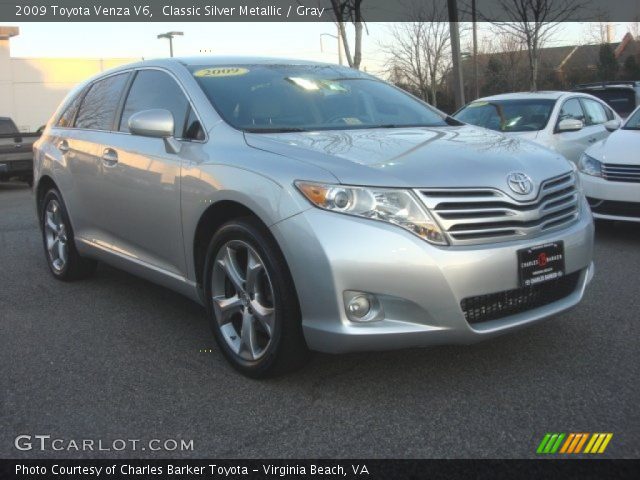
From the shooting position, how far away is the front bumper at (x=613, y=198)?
6211mm

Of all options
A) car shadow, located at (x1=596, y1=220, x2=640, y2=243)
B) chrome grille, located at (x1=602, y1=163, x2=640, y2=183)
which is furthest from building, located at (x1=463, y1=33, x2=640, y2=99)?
chrome grille, located at (x1=602, y1=163, x2=640, y2=183)

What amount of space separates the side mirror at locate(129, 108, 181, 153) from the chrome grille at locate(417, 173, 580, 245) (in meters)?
1.55

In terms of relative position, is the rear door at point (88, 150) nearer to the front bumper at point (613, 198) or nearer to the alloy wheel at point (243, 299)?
the alloy wheel at point (243, 299)

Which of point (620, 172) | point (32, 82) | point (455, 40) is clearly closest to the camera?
point (620, 172)

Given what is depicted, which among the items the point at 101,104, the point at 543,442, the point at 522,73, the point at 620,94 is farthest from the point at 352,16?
the point at 522,73

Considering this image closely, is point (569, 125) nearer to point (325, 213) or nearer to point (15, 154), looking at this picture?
point (325, 213)

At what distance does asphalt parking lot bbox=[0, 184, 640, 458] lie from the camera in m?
2.78

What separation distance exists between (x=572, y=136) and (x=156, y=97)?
19.4ft

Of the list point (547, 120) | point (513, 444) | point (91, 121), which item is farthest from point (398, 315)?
point (547, 120)

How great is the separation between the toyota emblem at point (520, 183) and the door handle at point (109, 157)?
2508 mm

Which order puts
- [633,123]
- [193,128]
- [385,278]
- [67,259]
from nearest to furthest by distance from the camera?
[385,278] < [193,128] < [67,259] < [633,123]

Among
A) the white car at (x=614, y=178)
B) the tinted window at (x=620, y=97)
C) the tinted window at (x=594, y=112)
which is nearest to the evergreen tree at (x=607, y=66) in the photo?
the tinted window at (x=620, y=97)

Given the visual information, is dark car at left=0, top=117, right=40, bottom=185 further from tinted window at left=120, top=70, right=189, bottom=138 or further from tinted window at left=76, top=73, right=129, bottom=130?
tinted window at left=120, top=70, right=189, bottom=138

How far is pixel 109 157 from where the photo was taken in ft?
14.7
